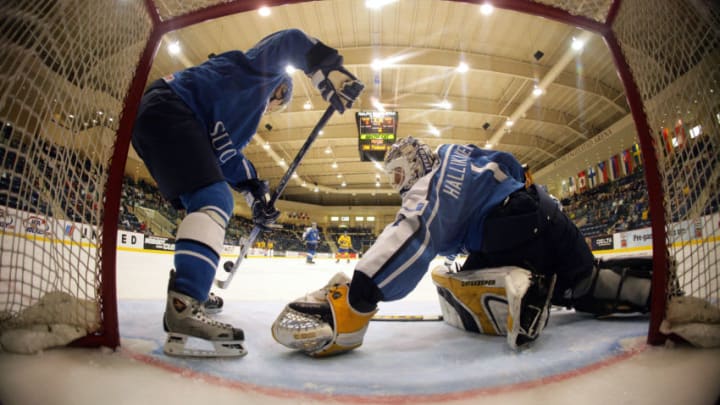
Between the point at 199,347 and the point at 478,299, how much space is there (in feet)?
3.08

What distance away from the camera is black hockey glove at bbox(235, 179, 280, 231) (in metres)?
1.60

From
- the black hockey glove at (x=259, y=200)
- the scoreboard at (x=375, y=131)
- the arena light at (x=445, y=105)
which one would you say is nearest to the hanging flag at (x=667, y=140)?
the black hockey glove at (x=259, y=200)

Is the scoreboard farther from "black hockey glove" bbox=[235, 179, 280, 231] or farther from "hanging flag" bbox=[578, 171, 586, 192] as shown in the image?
"hanging flag" bbox=[578, 171, 586, 192]

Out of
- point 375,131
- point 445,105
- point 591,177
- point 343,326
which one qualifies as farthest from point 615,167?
point 343,326

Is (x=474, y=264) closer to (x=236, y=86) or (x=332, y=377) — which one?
(x=332, y=377)

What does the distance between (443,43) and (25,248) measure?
26.2ft

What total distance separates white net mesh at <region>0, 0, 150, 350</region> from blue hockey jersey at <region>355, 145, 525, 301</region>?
31.8 inches

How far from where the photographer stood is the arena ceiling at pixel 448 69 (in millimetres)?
6480

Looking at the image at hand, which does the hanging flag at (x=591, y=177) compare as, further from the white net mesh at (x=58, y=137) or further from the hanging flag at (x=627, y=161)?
the white net mesh at (x=58, y=137)

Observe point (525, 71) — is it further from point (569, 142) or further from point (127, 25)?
point (127, 25)

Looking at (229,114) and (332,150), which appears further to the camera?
(332,150)

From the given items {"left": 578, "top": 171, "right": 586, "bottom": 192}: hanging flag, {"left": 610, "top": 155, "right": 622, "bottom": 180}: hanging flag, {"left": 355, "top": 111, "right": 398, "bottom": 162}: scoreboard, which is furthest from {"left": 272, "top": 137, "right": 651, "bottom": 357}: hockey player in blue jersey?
{"left": 578, "top": 171, "right": 586, "bottom": 192}: hanging flag

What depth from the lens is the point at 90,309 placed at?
850mm

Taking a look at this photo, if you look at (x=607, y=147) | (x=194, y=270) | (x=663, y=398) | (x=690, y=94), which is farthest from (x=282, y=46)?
(x=607, y=147)
